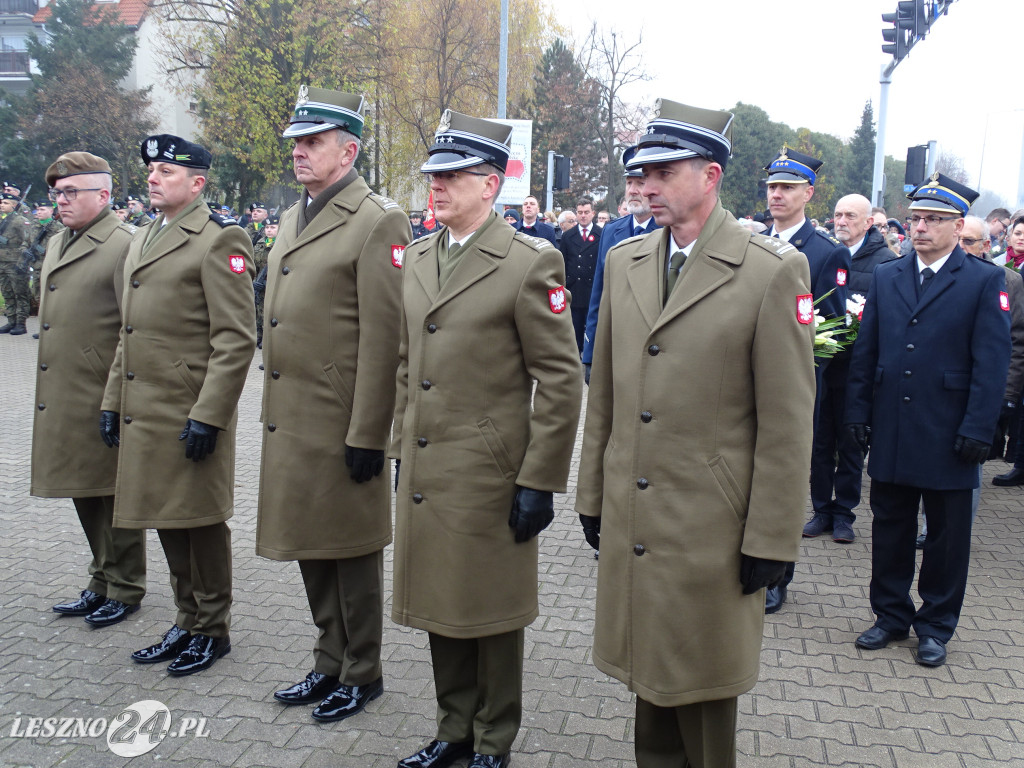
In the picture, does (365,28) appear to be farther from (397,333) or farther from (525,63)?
(397,333)

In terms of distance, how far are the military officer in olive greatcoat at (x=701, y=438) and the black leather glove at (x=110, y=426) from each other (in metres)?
2.83

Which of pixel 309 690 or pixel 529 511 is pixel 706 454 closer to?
pixel 529 511

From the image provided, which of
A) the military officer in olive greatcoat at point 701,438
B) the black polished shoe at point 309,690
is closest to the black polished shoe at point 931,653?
the military officer in olive greatcoat at point 701,438

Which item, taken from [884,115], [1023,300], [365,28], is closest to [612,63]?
[365,28]

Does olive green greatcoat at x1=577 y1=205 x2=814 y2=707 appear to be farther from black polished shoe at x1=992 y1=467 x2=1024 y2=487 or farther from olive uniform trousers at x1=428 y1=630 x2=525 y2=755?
black polished shoe at x1=992 y1=467 x2=1024 y2=487

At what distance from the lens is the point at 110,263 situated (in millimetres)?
4816

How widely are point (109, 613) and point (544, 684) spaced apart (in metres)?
2.39

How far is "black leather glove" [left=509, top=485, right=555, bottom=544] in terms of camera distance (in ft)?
10.6

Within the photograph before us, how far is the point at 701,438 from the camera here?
107 inches

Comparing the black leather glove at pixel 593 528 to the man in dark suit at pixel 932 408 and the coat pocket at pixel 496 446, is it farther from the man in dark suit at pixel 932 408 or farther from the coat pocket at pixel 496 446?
the man in dark suit at pixel 932 408

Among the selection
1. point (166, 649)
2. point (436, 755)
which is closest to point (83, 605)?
point (166, 649)

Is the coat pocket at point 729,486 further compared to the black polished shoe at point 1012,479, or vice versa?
the black polished shoe at point 1012,479

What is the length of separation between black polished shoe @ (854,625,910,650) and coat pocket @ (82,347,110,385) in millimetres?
4199

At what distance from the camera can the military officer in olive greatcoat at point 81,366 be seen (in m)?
4.82
